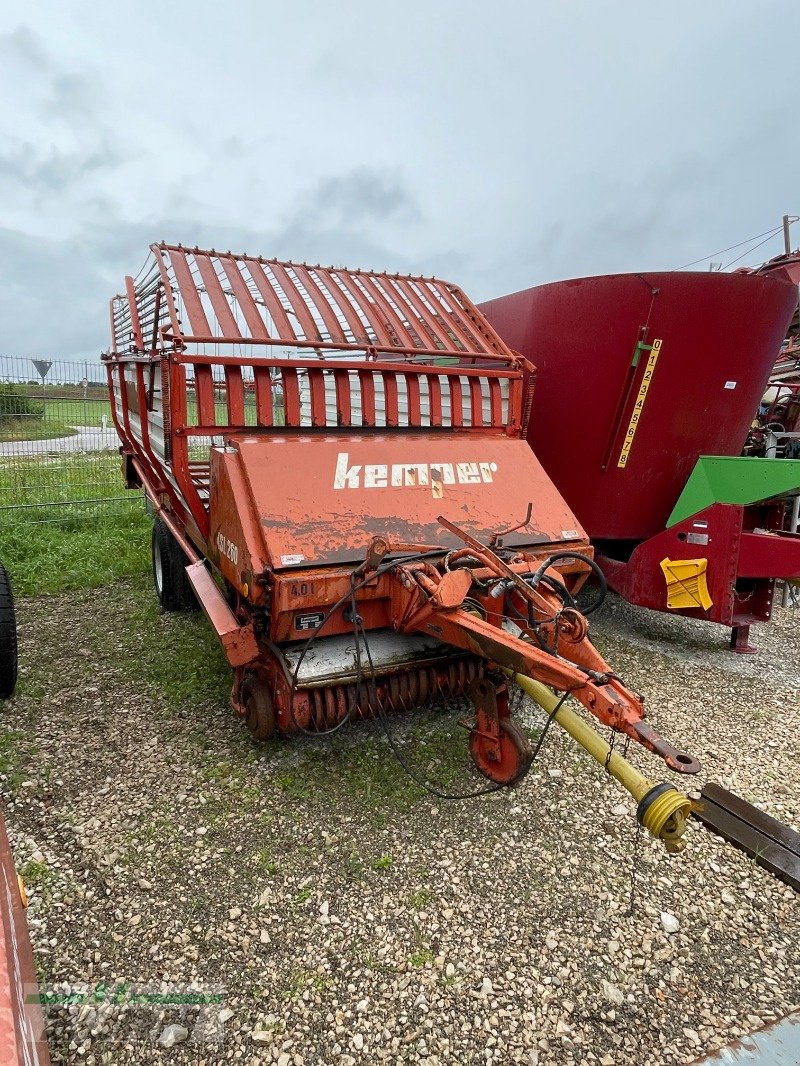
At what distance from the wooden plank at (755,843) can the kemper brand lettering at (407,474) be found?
1.83 metres

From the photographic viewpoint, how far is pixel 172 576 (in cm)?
496

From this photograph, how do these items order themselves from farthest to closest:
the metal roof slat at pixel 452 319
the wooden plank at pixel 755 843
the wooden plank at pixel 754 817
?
the metal roof slat at pixel 452 319, the wooden plank at pixel 754 817, the wooden plank at pixel 755 843

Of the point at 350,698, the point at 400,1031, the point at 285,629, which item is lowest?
the point at 400,1031

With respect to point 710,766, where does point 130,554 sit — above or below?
above

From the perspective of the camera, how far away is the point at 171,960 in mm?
2107

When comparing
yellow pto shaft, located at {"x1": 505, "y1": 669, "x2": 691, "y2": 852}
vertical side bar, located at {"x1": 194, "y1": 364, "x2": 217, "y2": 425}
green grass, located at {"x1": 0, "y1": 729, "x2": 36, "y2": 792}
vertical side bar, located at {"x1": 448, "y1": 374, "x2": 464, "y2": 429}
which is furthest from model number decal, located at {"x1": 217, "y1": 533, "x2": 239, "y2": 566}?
yellow pto shaft, located at {"x1": 505, "y1": 669, "x2": 691, "y2": 852}

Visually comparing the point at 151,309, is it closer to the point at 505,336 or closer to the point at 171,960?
the point at 505,336

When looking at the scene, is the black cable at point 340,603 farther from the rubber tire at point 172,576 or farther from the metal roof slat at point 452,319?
the rubber tire at point 172,576

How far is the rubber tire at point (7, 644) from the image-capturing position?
349 centimetres

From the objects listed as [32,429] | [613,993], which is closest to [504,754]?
[613,993]

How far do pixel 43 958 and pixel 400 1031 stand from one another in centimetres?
117

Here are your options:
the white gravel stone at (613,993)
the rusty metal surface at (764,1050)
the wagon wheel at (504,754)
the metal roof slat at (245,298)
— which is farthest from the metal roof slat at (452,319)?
the rusty metal surface at (764,1050)

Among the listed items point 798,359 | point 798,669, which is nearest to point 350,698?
point 798,669

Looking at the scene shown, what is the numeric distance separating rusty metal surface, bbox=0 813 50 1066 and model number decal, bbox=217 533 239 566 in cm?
155
